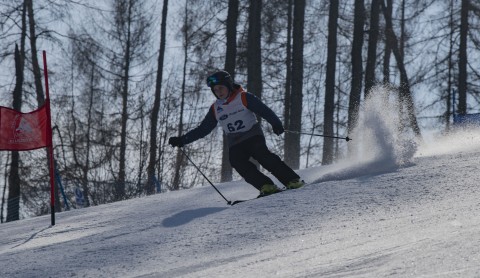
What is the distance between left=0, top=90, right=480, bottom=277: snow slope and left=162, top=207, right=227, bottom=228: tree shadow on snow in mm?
15

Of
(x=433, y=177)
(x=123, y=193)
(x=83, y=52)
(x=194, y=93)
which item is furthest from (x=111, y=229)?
(x=194, y=93)

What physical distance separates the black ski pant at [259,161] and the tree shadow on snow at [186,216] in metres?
1.09

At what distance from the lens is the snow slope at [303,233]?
349 cm

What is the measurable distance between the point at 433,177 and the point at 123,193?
7.29 meters

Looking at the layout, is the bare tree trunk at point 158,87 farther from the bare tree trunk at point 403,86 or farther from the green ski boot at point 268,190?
the green ski boot at point 268,190

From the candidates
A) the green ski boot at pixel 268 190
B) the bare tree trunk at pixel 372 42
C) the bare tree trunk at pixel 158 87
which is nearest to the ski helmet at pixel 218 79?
the green ski boot at pixel 268 190

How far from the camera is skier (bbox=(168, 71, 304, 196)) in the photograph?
24.4 ft

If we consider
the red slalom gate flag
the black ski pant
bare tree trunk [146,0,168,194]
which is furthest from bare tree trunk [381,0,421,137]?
the red slalom gate flag

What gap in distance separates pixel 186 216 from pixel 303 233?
170 cm

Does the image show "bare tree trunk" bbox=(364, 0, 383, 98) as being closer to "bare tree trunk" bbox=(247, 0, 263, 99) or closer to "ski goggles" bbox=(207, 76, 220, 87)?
"bare tree trunk" bbox=(247, 0, 263, 99)

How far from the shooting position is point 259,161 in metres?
7.48

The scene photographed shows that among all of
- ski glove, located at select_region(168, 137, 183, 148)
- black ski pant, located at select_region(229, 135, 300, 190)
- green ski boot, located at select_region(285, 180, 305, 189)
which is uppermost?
ski glove, located at select_region(168, 137, 183, 148)

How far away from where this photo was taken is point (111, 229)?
6.14 metres

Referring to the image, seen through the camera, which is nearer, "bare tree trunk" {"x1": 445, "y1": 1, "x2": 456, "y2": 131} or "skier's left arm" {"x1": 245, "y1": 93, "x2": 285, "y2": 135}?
"skier's left arm" {"x1": 245, "y1": 93, "x2": 285, "y2": 135}
